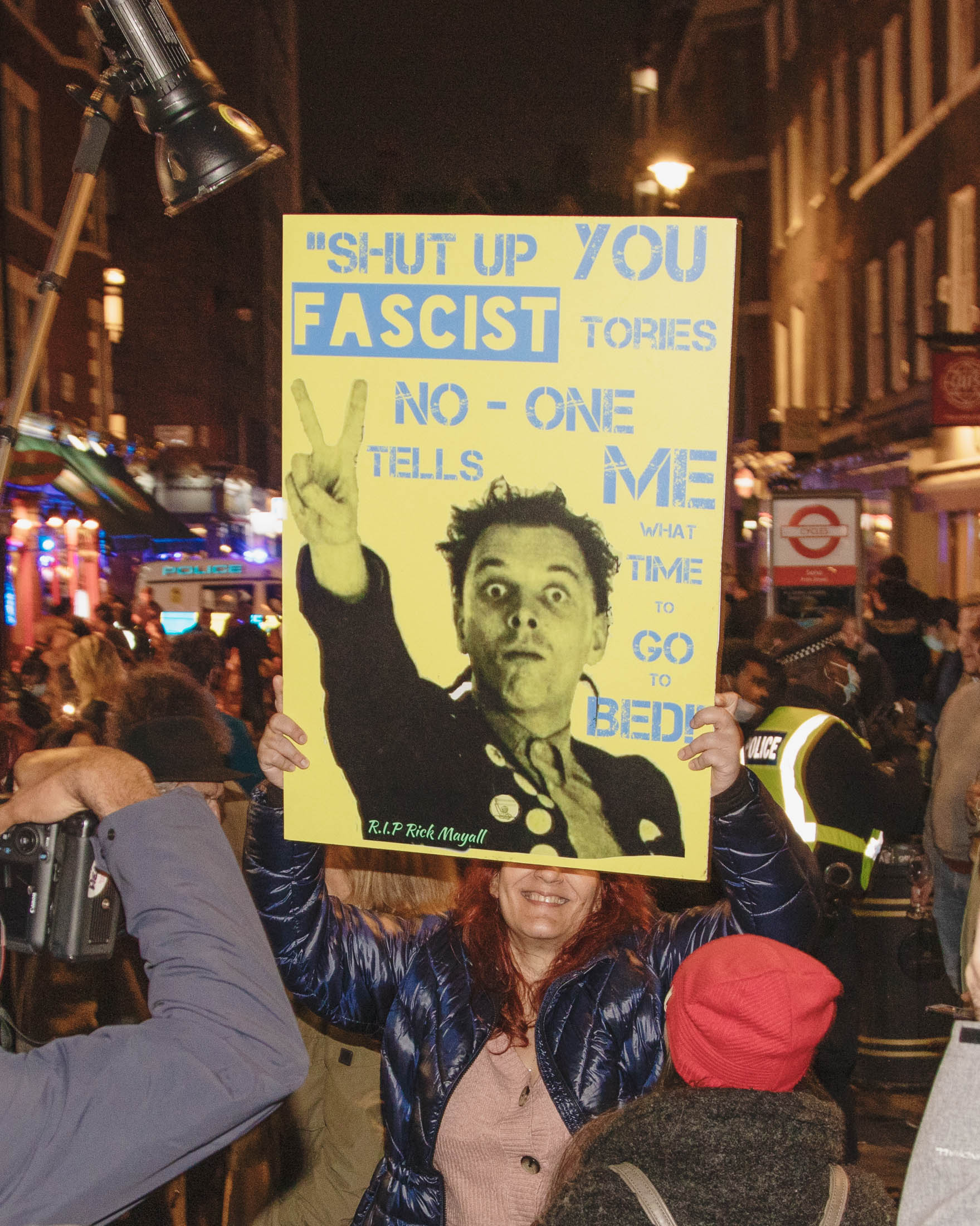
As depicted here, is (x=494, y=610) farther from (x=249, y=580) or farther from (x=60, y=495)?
(x=60, y=495)

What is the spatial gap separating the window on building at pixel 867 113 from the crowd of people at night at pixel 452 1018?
75.9 ft

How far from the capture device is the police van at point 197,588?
19031 millimetres

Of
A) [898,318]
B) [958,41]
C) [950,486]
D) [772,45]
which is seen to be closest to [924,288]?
[898,318]

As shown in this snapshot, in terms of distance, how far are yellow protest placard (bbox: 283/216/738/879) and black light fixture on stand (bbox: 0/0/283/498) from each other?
1.75ft

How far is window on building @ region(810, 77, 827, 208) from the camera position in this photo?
3008 centimetres

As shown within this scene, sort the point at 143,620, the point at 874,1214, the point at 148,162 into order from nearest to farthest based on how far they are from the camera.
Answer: the point at 874,1214, the point at 143,620, the point at 148,162

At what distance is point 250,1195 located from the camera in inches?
156

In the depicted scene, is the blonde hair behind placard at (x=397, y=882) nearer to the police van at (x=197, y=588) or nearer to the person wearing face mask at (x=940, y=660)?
the person wearing face mask at (x=940, y=660)

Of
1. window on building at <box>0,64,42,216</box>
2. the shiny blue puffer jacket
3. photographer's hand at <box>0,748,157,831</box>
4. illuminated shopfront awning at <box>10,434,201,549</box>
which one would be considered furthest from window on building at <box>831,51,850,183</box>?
photographer's hand at <box>0,748,157,831</box>

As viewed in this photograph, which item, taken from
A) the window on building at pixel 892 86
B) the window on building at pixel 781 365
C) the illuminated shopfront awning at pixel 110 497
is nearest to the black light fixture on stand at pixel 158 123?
the illuminated shopfront awning at pixel 110 497

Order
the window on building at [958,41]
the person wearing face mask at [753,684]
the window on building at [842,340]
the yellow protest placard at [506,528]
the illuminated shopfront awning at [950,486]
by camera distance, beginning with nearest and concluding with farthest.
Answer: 1. the yellow protest placard at [506,528]
2. the person wearing face mask at [753,684]
3. the illuminated shopfront awning at [950,486]
4. the window on building at [958,41]
5. the window on building at [842,340]

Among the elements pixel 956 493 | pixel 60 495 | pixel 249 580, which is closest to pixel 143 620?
pixel 249 580

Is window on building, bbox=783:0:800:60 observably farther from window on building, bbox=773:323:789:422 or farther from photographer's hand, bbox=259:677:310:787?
photographer's hand, bbox=259:677:310:787

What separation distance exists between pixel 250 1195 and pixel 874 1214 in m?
A: 2.74
